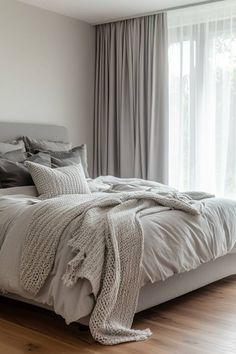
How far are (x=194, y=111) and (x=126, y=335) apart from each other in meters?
2.89

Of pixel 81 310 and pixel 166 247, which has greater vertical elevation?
pixel 166 247

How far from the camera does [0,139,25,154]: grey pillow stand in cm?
428

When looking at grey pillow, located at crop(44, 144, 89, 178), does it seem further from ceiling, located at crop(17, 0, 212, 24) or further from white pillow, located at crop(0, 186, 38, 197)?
ceiling, located at crop(17, 0, 212, 24)

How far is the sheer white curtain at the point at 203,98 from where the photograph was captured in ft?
16.1

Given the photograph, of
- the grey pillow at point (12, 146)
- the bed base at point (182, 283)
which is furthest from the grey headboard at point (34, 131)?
the bed base at point (182, 283)

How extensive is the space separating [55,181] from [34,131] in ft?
4.15

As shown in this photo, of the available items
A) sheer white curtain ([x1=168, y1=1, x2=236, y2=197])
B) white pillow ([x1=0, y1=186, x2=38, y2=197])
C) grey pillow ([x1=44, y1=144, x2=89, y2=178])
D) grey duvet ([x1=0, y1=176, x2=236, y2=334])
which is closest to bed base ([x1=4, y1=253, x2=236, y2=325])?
grey duvet ([x1=0, y1=176, x2=236, y2=334])

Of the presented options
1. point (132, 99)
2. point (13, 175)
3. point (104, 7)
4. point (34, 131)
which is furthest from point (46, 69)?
point (13, 175)

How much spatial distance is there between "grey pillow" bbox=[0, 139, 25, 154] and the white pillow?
21.1 inches

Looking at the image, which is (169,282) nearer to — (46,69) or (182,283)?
(182,283)

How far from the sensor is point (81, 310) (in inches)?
103

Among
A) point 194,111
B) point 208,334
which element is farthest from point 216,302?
point 194,111

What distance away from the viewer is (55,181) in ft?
12.4

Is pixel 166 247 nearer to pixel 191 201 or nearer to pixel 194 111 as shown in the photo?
pixel 191 201
